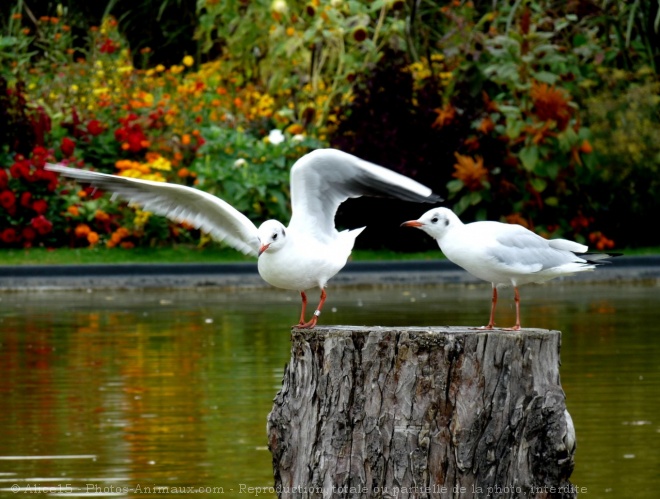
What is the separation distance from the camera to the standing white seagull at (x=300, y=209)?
22.5ft

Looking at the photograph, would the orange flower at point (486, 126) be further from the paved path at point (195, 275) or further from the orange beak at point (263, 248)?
the orange beak at point (263, 248)

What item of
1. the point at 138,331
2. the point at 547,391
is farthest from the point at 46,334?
the point at 547,391

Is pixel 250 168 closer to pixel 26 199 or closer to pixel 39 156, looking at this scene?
pixel 39 156

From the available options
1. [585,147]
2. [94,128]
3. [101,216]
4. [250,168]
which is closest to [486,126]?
[585,147]

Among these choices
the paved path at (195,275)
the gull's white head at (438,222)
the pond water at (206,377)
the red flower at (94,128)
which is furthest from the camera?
the red flower at (94,128)

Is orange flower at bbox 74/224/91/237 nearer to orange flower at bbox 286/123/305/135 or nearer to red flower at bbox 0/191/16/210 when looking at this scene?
red flower at bbox 0/191/16/210

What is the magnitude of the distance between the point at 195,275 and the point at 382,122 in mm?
3782

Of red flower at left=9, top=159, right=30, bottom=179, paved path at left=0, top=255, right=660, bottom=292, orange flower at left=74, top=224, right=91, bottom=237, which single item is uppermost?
red flower at left=9, top=159, right=30, bottom=179

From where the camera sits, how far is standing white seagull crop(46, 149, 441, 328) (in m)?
6.86

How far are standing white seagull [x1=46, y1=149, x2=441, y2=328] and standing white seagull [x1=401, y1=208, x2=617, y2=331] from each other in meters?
0.24

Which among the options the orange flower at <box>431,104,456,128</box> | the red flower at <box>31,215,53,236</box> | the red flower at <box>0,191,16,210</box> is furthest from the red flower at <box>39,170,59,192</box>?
the orange flower at <box>431,104,456,128</box>

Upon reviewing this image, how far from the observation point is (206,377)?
10875 mm

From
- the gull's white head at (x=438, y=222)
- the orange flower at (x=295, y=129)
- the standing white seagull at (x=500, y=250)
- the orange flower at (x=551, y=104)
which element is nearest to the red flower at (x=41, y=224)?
the orange flower at (x=295, y=129)

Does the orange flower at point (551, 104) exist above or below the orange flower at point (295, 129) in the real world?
above
